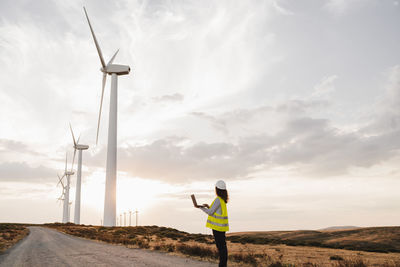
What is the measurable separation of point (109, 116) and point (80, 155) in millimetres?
47714

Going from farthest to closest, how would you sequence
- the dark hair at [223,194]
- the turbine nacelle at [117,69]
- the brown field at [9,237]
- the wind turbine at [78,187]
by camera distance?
the wind turbine at [78,187] → the turbine nacelle at [117,69] → the brown field at [9,237] → the dark hair at [223,194]

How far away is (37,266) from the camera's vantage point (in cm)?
1326

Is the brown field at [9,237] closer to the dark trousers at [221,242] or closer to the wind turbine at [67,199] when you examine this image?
the dark trousers at [221,242]

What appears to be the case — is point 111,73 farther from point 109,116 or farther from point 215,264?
point 215,264

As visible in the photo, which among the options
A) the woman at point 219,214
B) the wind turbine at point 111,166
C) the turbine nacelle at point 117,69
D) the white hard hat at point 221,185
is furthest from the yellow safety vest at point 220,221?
the turbine nacelle at point 117,69

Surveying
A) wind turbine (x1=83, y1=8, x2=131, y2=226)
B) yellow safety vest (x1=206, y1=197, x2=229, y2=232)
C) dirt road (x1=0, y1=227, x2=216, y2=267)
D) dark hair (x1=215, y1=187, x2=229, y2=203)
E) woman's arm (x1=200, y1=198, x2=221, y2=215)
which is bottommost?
dirt road (x1=0, y1=227, x2=216, y2=267)

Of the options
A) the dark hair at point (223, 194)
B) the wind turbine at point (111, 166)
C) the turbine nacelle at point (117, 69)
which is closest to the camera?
the dark hair at point (223, 194)

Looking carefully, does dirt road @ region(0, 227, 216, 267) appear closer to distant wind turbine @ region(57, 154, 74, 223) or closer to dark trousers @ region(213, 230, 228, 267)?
dark trousers @ region(213, 230, 228, 267)

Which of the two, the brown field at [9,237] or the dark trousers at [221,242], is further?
the brown field at [9,237]

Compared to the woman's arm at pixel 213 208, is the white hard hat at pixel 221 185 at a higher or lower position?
higher

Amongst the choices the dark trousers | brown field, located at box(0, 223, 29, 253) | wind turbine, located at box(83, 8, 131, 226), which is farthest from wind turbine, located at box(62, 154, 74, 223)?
the dark trousers

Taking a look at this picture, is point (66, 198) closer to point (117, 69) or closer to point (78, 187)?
point (78, 187)

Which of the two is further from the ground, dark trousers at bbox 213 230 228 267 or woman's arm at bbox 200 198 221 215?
woman's arm at bbox 200 198 221 215

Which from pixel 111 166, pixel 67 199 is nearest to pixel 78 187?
pixel 67 199
